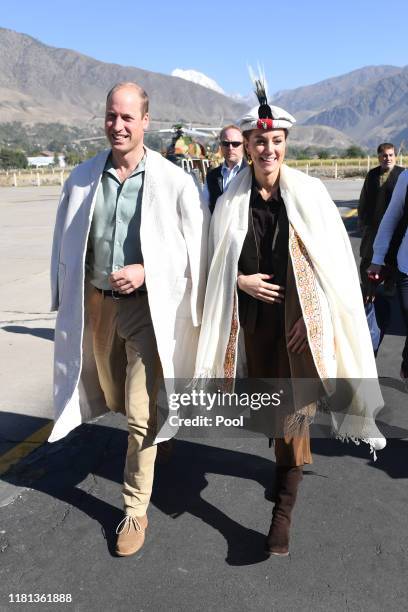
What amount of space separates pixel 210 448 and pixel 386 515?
121 cm

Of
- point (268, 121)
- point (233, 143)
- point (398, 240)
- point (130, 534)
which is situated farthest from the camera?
point (233, 143)

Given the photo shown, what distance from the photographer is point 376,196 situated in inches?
260

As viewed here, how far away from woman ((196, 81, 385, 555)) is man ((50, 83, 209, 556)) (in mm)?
134

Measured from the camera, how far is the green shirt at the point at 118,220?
3082mm

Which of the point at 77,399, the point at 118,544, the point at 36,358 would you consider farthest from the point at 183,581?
the point at 36,358

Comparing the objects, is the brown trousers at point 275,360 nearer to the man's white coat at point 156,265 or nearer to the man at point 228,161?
the man's white coat at point 156,265

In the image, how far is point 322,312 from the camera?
2895 mm

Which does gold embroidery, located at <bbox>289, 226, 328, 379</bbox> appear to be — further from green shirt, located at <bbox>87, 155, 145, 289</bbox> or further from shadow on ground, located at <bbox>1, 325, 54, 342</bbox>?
shadow on ground, located at <bbox>1, 325, 54, 342</bbox>

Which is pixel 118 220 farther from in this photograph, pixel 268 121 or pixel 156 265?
pixel 268 121

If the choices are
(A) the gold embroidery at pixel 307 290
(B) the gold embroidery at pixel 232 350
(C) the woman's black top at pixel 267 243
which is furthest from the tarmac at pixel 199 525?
(C) the woman's black top at pixel 267 243

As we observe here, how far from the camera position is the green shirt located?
3.08 meters

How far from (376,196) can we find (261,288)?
4.11m

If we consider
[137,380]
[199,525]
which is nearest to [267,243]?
[137,380]

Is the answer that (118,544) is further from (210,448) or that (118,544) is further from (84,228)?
(84,228)
